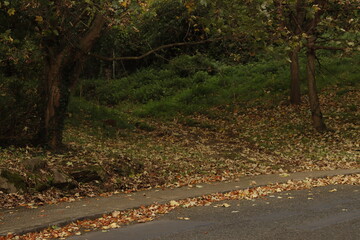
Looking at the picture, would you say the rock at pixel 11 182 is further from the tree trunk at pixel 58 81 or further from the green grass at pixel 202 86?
the green grass at pixel 202 86

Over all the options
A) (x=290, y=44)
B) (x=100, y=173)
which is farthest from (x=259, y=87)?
(x=100, y=173)

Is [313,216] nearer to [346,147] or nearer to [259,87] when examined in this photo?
[346,147]

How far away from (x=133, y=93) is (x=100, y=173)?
21661 mm

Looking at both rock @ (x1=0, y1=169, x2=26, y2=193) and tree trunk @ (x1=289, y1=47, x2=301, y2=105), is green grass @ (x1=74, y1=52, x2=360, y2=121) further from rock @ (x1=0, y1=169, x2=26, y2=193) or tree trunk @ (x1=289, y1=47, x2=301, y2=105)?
rock @ (x1=0, y1=169, x2=26, y2=193)

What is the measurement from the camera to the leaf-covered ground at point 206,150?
12.2m

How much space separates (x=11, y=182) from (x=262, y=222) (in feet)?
18.5

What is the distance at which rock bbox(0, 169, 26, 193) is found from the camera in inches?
406

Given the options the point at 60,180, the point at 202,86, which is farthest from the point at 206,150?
the point at 202,86

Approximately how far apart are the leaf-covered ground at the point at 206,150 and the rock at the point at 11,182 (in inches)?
6.8

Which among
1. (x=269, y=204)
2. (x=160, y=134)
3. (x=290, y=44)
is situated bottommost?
(x=160, y=134)

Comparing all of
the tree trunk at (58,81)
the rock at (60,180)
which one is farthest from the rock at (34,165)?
the tree trunk at (58,81)

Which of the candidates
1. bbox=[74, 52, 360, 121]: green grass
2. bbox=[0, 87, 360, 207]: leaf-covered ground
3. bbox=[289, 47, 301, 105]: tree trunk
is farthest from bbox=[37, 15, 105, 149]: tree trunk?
bbox=[289, 47, 301, 105]: tree trunk

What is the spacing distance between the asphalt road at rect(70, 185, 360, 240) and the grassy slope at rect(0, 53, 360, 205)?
11.1 ft

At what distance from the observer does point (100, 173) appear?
1220 cm
